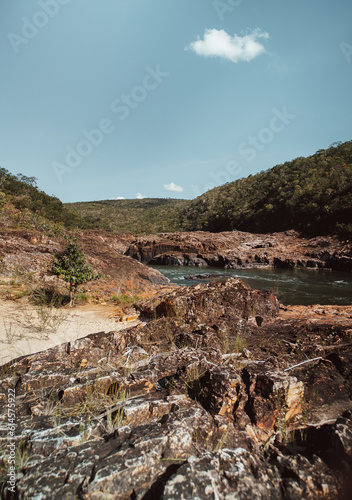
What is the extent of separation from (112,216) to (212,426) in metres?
66.2

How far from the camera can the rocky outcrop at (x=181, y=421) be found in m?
1.30

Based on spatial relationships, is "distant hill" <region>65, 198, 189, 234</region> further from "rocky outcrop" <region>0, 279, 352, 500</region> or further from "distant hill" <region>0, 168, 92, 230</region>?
"rocky outcrop" <region>0, 279, 352, 500</region>

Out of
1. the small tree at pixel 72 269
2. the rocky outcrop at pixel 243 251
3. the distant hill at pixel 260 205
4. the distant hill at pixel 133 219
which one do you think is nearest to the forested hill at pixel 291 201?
the distant hill at pixel 260 205

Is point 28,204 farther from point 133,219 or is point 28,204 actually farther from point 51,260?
point 133,219

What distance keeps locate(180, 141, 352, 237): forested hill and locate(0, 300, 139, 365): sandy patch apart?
26.8 metres

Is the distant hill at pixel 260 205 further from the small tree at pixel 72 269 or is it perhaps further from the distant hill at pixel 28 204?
the small tree at pixel 72 269

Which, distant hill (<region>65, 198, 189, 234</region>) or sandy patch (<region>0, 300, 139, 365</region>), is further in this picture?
distant hill (<region>65, 198, 189, 234</region>)

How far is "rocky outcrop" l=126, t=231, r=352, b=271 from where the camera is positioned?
23.1 m

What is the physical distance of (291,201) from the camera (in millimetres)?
34750

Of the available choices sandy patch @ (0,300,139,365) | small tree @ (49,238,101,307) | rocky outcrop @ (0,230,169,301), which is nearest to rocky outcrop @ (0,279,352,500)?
sandy patch @ (0,300,139,365)

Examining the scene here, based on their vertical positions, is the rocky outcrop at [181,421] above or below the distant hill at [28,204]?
below

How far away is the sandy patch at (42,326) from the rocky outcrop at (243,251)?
20.6m

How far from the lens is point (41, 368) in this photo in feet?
9.01

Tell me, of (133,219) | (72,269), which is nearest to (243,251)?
(72,269)
